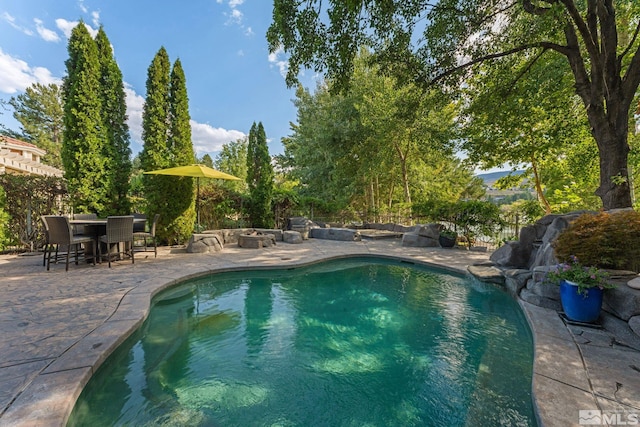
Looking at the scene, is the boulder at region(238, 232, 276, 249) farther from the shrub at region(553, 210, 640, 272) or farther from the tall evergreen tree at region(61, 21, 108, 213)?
the shrub at region(553, 210, 640, 272)

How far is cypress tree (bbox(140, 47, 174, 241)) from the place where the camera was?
8.02 m

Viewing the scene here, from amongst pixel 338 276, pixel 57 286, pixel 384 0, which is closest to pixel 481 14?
pixel 384 0

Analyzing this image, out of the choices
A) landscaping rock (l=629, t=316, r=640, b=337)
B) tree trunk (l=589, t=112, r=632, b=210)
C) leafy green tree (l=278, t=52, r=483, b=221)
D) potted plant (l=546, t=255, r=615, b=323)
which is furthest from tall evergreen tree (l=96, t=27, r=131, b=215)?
tree trunk (l=589, t=112, r=632, b=210)

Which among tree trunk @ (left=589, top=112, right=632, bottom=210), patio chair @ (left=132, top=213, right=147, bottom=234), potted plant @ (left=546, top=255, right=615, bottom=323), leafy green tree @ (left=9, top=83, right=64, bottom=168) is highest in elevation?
leafy green tree @ (left=9, top=83, right=64, bottom=168)

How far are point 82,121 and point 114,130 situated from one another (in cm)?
81

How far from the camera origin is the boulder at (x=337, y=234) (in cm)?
1068

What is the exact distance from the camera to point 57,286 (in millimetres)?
4273

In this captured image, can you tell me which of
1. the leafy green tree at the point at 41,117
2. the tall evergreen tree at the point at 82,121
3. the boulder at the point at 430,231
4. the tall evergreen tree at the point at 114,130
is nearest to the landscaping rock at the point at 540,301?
the boulder at the point at 430,231

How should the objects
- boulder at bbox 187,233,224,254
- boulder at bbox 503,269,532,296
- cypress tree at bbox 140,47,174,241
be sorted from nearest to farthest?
boulder at bbox 503,269,532,296 < boulder at bbox 187,233,224,254 < cypress tree at bbox 140,47,174,241

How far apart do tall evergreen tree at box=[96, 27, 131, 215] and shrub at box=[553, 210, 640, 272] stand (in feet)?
32.6

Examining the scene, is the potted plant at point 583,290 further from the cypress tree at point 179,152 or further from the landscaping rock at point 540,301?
the cypress tree at point 179,152

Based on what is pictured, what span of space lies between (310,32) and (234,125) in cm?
2320

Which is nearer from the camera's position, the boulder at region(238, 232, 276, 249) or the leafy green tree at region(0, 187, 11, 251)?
the leafy green tree at region(0, 187, 11, 251)

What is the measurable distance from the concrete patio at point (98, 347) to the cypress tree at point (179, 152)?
10.3ft
